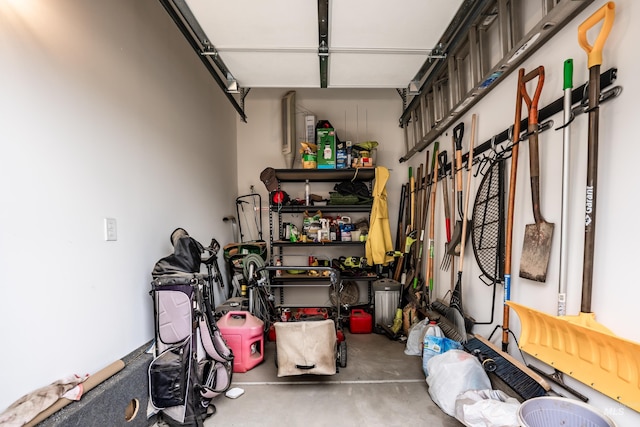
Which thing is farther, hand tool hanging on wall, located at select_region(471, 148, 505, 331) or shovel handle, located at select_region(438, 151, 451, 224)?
shovel handle, located at select_region(438, 151, 451, 224)

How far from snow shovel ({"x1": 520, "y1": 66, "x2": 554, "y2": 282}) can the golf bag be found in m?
1.95

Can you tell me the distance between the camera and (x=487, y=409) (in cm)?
142

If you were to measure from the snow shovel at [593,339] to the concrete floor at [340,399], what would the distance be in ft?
2.81

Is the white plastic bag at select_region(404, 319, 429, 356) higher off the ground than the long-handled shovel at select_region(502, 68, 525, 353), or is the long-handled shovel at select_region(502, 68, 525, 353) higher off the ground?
the long-handled shovel at select_region(502, 68, 525, 353)

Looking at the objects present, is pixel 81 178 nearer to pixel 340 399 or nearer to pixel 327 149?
pixel 340 399

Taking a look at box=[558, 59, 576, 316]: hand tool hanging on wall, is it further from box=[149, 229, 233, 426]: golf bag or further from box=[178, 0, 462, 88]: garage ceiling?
box=[149, 229, 233, 426]: golf bag

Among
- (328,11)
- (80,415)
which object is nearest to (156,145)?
(328,11)

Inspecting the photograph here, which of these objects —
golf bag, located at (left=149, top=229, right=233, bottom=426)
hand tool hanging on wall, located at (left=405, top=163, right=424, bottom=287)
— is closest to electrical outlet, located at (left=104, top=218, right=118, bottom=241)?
golf bag, located at (left=149, top=229, right=233, bottom=426)

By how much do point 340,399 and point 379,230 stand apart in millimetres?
1986

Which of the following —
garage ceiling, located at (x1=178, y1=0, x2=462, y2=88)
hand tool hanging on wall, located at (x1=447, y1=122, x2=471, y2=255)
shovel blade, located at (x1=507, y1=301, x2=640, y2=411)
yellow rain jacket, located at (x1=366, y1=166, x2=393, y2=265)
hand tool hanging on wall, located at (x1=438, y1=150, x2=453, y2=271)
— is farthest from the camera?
yellow rain jacket, located at (x1=366, y1=166, x2=393, y2=265)

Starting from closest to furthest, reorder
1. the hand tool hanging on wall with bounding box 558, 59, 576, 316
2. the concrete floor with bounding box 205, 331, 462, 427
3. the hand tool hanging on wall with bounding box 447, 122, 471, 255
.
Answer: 1. the hand tool hanging on wall with bounding box 558, 59, 576, 316
2. the concrete floor with bounding box 205, 331, 462, 427
3. the hand tool hanging on wall with bounding box 447, 122, 471, 255

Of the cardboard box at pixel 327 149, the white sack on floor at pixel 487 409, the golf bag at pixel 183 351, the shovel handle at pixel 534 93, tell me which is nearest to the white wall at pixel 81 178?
the golf bag at pixel 183 351

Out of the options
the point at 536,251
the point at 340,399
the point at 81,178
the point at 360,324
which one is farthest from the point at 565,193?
the point at 360,324

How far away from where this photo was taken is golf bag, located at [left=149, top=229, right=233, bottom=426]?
1.66 metres
